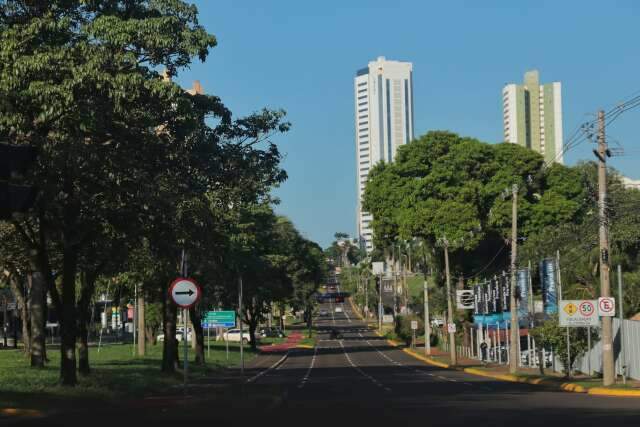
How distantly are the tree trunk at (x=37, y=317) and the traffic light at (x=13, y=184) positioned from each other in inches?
975

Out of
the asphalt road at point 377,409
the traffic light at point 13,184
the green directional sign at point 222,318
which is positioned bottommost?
the asphalt road at point 377,409

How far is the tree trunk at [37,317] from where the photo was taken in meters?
36.9

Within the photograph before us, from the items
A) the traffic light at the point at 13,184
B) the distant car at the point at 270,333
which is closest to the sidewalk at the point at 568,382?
the traffic light at the point at 13,184

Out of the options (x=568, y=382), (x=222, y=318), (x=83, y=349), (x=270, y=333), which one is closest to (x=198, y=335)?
(x=222, y=318)

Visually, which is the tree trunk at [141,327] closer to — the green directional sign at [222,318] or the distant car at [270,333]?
the green directional sign at [222,318]

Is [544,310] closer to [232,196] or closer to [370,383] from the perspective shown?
[370,383]

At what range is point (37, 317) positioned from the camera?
123 ft

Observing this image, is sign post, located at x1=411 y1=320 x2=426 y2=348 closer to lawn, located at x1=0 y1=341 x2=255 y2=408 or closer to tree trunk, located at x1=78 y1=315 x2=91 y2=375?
→ lawn, located at x1=0 y1=341 x2=255 y2=408

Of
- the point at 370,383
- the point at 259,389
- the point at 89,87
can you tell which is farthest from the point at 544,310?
the point at 89,87

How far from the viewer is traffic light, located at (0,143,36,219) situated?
12641mm

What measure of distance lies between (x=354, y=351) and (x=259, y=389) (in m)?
53.7

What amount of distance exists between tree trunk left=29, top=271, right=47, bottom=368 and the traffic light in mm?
24755

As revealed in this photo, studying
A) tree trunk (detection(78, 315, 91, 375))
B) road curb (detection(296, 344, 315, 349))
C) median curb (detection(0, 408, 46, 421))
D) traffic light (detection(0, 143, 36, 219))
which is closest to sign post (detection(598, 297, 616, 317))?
tree trunk (detection(78, 315, 91, 375))

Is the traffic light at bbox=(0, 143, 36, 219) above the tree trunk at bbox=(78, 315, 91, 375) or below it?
above
